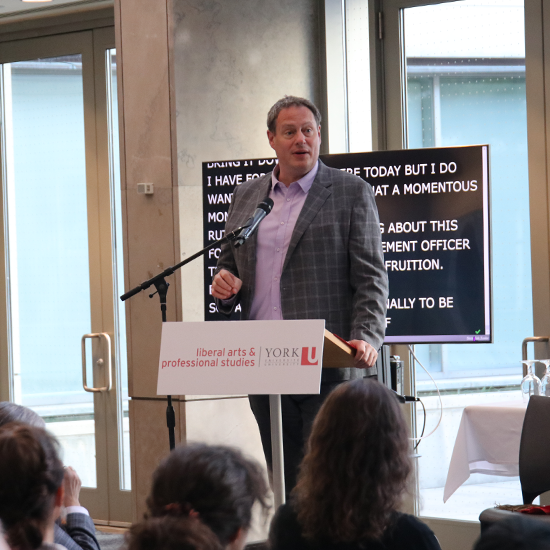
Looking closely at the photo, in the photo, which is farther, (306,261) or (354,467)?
(306,261)

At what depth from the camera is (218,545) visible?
1.24 metres

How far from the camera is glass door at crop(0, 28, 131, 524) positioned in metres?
5.28

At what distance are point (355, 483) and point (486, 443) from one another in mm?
2062

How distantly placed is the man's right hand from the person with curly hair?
3.89ft

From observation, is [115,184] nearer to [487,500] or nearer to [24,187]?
[24,187]

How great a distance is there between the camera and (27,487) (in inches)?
59.7

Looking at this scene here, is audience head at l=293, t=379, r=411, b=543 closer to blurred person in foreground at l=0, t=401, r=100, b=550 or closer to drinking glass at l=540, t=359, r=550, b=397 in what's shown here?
blurred person in foreground at l=0, t=401, r=100, b=550

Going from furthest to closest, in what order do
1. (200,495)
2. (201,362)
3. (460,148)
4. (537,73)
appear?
(537,73) → (460,148) → (201,362) → (200,495)

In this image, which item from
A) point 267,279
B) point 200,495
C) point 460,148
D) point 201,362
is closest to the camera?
point 200,495

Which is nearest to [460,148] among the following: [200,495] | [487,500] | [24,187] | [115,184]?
[487,500]

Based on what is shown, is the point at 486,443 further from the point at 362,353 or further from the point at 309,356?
the point at 309,356

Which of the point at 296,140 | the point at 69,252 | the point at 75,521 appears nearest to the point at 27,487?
the point at 75,521

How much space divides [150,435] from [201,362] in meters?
2.11

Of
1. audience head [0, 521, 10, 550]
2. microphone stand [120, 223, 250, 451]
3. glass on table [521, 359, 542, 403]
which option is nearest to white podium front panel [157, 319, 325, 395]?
microphone stand [120, 223, 250, 451]
